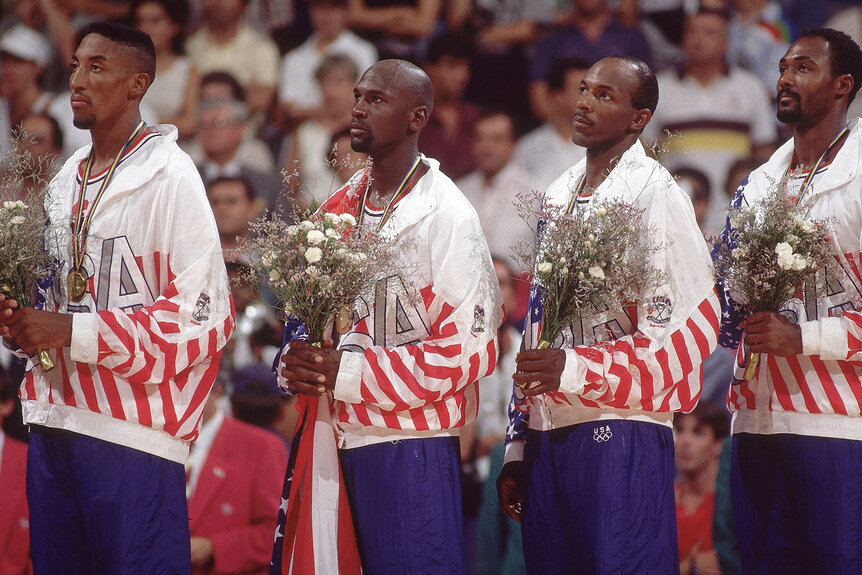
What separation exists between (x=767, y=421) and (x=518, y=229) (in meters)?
3.85

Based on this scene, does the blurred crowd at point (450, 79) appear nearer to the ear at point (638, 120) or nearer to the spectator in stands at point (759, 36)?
the spectator in stands at point (759, 36)

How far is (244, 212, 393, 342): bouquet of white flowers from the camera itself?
3.70 metres

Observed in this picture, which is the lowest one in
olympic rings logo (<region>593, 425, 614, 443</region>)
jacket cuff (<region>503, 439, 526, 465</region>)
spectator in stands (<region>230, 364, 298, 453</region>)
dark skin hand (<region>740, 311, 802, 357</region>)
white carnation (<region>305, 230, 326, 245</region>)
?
jacket cuff (<region>503, 439, 526, 465</region>)

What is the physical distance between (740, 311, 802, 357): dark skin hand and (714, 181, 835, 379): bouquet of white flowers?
73mm

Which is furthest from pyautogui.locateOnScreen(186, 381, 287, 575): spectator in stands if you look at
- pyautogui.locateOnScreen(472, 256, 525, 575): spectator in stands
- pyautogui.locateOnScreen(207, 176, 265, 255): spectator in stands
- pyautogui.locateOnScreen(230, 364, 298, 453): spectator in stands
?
pyautogui.locateOnScreen(207, 176, 265, 255): spectator in stands

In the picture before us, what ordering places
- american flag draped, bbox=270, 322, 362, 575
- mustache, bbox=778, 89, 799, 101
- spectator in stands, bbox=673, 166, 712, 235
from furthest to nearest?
spectator in stands, bbox=673, 166, 712, 235, mustache, bbox=778, 89, 799, 101, american flag draped, bbox=270, 322, 362, 575

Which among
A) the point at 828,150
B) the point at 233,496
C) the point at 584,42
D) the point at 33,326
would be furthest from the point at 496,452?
the point at 584,42

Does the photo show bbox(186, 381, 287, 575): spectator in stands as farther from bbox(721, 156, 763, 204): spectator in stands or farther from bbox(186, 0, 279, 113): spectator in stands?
bbox(721, 156, 763, 204): spectator in stands

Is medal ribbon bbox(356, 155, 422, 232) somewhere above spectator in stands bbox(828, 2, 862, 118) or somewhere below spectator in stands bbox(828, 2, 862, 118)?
below

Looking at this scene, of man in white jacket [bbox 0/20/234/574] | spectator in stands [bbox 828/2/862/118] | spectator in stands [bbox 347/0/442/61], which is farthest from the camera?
spectator in stands [bbox 347/0/442/61]

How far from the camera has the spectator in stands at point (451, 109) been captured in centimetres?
816

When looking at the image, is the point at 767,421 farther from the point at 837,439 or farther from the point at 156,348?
the point at 156,348

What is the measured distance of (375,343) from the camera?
13.1 feet

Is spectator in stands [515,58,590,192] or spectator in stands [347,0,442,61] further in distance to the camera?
spectator in stands [347,0,442,61]
